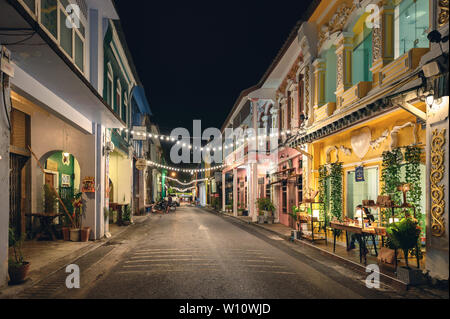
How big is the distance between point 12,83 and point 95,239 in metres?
6.91

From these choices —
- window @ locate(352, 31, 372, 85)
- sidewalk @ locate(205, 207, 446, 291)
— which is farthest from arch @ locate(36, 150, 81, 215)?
window @ locate(352, 31, 372, 85)

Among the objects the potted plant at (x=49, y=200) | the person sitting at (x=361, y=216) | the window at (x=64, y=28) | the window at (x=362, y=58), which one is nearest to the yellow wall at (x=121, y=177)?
the potted plant at (x=49, y=200)

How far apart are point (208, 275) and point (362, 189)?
661cm

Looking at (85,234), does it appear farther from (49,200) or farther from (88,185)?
(49,200)

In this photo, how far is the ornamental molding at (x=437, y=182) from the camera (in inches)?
251

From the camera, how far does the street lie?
5.76 meters

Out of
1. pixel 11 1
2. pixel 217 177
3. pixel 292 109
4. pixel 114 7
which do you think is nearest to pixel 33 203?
pixel 114 7

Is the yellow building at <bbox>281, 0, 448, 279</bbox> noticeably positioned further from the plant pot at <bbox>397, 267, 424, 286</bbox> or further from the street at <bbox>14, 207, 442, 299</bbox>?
the street at <bbox>14, 207, 442, 299</bbox>

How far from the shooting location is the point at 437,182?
6.51 meters

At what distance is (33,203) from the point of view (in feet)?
42.0

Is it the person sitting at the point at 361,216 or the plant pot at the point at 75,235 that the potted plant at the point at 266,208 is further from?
the plant pot at the point at 75,235

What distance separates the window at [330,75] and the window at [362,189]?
3401mm

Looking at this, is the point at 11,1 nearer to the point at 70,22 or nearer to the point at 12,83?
the point at 12,83

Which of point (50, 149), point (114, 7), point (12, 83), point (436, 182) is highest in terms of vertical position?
point (114, 7)
